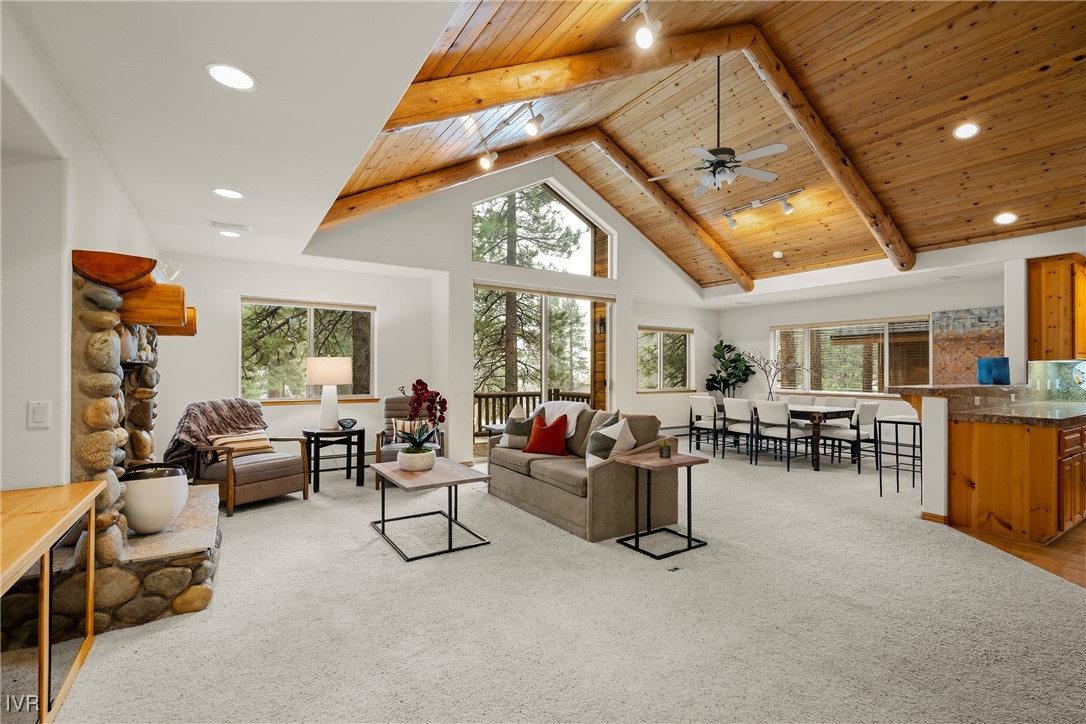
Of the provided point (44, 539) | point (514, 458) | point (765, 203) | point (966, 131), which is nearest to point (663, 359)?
point (765, 203)

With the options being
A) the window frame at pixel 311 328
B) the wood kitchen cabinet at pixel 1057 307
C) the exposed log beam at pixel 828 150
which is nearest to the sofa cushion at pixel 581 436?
the window frame at pixel 311 328

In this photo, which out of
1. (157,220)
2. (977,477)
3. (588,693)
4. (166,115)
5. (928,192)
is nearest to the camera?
(588,693)

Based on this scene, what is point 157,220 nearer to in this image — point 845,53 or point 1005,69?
point 845,53

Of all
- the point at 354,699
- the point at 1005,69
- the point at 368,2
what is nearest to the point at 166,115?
the point at 368,2

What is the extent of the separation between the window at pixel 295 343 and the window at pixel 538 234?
1.77 meters

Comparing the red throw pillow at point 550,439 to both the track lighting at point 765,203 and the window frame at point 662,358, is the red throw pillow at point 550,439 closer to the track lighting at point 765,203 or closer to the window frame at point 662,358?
the track lighting at point 765,203

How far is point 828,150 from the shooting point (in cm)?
555

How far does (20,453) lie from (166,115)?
A: 161cm

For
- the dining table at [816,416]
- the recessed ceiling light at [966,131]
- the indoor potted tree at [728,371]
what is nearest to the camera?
the recessed ceiling light at [966,131]

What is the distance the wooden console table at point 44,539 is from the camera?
1.59 metres

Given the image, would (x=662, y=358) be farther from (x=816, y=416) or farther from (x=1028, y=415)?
(x=1028, y=415)

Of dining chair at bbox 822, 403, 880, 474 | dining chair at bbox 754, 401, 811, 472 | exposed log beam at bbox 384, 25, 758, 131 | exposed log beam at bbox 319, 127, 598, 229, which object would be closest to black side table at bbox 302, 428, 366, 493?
exposed log beam at bbox 319, 127, 598, 229

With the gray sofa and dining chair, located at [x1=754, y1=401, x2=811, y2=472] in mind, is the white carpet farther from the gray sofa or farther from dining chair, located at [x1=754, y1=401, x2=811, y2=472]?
dining chair, located at [x1=754, y1=401, x2=811, y2=472]

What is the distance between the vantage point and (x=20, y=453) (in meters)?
2.29
